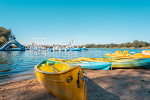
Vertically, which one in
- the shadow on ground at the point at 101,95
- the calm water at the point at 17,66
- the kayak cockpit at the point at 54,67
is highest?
the kayak cockpit at the point at 54,67

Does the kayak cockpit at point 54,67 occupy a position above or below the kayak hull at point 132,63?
above

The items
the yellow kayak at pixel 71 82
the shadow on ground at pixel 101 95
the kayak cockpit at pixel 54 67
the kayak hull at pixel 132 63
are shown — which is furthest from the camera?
the kayak hull at pixel 132 63

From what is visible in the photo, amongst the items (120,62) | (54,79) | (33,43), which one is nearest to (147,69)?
(120,62)

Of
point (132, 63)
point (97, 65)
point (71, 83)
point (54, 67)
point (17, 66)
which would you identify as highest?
point (71, 83)

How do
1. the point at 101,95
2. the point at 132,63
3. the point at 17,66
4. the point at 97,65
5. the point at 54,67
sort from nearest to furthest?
the point at 101,95 → the point at 54,67 → the point at 97,65 → the point at 132,63 → the point at 17,66

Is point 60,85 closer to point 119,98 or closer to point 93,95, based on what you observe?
point 93,95

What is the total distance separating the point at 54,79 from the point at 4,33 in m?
80.2

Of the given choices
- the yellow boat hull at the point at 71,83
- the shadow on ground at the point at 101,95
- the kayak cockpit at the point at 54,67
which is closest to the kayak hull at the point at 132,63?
the shadow on ground at the point at 101,95

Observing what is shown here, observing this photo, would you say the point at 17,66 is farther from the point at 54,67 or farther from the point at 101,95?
the point at 101,95

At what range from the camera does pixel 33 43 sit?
253 ft

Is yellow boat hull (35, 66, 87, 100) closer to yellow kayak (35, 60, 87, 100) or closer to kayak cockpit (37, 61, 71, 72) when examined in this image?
yellow kayak (35, 60, 87, 100)

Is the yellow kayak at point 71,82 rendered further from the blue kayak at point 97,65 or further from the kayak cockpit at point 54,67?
the blue kayak at point 97,65

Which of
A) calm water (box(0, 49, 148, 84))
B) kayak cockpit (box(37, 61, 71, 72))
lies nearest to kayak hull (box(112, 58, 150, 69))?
kayak cockpit (box(37, 61, 71, 72))

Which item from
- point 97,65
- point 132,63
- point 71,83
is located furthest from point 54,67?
point 132,63
